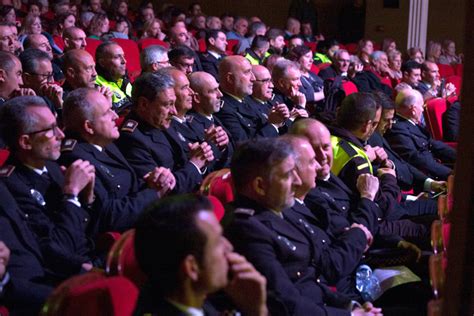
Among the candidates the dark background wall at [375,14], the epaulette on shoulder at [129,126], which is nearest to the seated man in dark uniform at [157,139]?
the epaulette on shoulder at [129,126]

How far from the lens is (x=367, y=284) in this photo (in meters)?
2.51

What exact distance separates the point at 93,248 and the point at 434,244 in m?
1.09

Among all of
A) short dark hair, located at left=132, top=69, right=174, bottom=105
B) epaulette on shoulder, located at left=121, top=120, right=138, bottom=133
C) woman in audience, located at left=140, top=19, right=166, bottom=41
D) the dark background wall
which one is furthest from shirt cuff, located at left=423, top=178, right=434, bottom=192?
the dark background wall

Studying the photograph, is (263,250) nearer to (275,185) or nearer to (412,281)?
(275,185)


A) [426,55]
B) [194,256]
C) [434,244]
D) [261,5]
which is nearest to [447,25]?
[426,55]

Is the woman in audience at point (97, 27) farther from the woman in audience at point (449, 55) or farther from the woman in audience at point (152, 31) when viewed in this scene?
the woman in audience at point (449, 55)

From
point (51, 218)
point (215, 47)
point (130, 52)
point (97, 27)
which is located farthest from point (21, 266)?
point (97, 27)

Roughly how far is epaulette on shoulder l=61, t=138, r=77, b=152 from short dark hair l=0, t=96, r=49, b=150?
27cm

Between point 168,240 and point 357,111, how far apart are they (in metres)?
2.16

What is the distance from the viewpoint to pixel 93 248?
245 cm

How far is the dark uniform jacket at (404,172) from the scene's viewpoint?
402 centimetres

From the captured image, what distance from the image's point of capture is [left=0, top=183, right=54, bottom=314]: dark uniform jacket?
1.94m

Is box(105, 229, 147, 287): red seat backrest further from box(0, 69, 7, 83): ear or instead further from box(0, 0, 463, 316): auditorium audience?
box(0, 69, 7, 83): ear

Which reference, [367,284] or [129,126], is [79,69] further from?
[367,284]
